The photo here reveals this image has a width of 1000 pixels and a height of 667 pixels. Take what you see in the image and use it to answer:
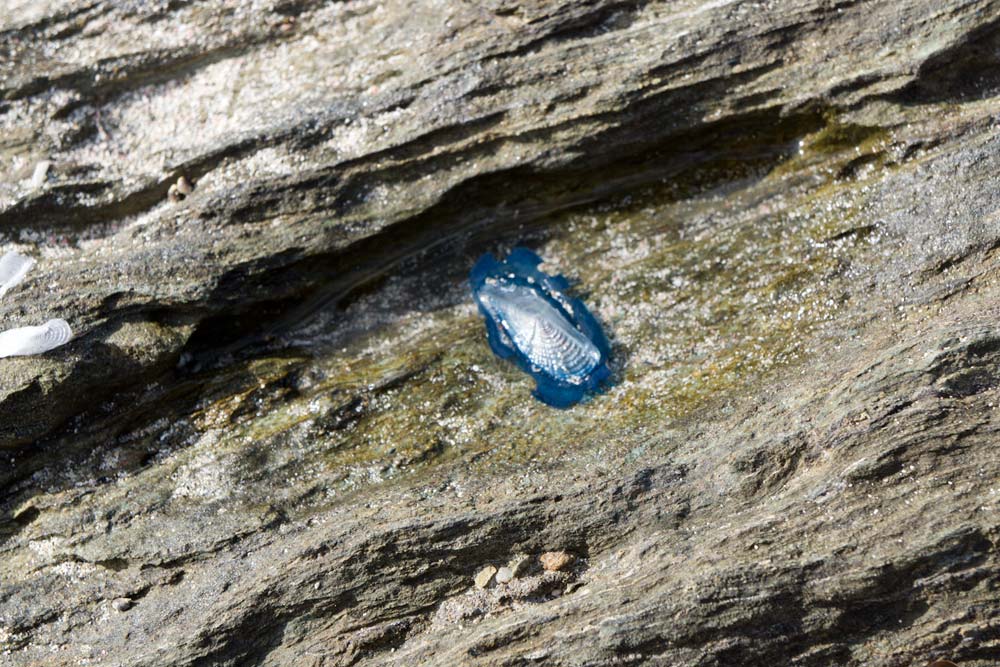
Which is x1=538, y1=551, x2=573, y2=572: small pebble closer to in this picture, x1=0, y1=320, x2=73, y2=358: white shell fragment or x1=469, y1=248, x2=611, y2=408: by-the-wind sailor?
x1=469, y1=248, x2=611, y2=408: by-the-wind sailor

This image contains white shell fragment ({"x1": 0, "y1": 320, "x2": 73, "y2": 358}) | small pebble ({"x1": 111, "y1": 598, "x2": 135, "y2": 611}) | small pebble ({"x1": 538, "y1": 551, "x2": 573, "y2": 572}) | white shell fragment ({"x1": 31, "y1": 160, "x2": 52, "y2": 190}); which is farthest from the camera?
white shell fragment ({"x1": 31, "y1": 160, "x2": 52, "y2": 190})

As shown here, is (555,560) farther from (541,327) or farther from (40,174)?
(40,174)

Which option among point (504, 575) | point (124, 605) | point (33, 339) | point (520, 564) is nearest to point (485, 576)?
point (504, 575)

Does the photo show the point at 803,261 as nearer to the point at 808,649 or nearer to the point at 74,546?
the point at 808,649

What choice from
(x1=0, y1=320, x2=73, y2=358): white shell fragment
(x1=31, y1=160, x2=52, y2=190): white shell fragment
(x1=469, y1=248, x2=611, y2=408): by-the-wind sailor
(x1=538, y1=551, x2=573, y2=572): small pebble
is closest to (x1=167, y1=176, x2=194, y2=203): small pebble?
(x1=31, y1=160, x2=52, y2=190): white shell fragment

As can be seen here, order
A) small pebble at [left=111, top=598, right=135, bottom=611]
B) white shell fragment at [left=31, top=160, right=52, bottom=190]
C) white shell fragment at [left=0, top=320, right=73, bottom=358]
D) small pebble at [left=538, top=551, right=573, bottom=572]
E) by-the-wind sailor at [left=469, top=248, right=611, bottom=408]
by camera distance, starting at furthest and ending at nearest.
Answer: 1. white shell fragment at [left=31, top=160, right=52, bottom=190]
2. by-the-wind sailor at [left=469, top=248, right=611, bottom=408]
3. white shell fragment at [left=0, top=320, right=73, bottom=358]
4. small pebble at [left=111, top=598, right=135, bottom=611]
5. small pebble at [left=538, top=551, right=573, bottom=572]

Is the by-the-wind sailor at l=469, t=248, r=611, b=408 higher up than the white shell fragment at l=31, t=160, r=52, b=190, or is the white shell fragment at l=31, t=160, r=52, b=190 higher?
the white shell fragment at l=31, t=160, r=52, b=190

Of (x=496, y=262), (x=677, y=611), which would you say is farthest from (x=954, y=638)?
(x=496, y=262)
